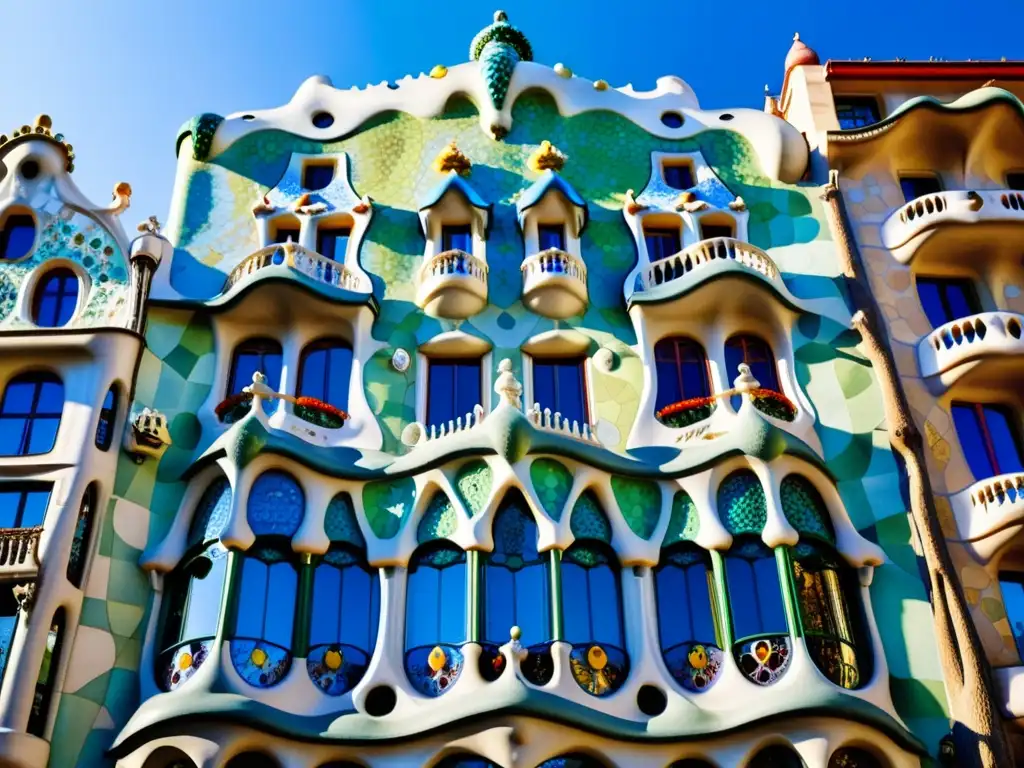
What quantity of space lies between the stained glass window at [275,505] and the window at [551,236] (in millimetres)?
6088

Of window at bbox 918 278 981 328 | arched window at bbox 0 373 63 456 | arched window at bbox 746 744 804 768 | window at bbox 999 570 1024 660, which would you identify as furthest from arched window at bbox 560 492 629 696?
arched window at bbox 0 373 63 456

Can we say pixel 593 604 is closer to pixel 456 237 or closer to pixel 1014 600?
pixel 1014 600

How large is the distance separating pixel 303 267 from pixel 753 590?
8.51 meters

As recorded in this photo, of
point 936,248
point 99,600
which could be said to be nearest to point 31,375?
point 99,600

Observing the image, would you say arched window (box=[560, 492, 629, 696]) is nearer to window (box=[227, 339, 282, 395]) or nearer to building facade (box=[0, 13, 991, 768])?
building facade (box=[0, 13, 991, 768])

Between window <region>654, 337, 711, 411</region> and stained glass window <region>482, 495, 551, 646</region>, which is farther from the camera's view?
window <region>654, 337, 711, 411</region>

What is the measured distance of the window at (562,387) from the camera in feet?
55.0

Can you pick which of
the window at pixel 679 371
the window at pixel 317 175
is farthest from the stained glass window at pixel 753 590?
the window at pixel 317 175

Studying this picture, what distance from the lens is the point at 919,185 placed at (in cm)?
1978

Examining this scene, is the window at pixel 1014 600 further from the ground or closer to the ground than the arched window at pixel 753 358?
closer to the ground

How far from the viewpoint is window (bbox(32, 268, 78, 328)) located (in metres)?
16.4

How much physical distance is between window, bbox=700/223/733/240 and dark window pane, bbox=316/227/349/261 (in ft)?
20.2

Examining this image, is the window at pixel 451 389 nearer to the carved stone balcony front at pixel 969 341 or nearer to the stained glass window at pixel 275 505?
the stained glass window at pixel 275 505

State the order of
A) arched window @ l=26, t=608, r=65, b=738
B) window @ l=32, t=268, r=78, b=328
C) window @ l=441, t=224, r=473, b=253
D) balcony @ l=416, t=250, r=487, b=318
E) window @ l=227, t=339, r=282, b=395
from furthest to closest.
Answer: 1. window @ l=441, t=224, r=473, b=253
2. balcony @ l=416, t=250, r=487, b=318
3. window @ l=227, t=339, r=282, b=395
4. window @ l=32, t=268, r=78, b=328
5. arched window @ l=26, t=608, r=65, b=738
